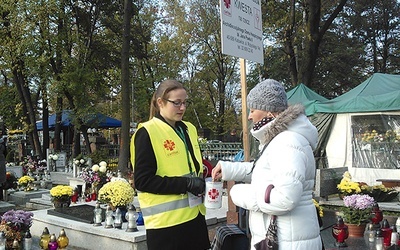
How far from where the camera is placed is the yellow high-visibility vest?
2900 mm

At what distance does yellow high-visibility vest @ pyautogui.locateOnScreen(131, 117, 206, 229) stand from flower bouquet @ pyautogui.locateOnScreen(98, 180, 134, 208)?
10.3 ft

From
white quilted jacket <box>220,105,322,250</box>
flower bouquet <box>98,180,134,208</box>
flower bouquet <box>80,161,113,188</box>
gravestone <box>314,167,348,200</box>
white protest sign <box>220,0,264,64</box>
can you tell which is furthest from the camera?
flower bouquet <box>80,161,113,188</box>

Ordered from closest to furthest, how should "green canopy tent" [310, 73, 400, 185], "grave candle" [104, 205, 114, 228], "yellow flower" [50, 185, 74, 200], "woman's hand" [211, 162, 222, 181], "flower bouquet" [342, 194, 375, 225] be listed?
"woman's hand" [211, 162, 222, 181] < "flower bouquet" [342, 194, 375, 225] < "grave candle" [104, 205, 114, 228] < "yellow flower" [50, 185, 74, 200] < "green canopy tent" [310, 73, 400, 185]

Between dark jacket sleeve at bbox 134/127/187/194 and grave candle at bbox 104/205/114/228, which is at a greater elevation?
dark jacket sleeve at bbox 134/127/187/194

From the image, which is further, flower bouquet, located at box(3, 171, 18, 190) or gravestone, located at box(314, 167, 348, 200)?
flower bouquet, located at box(3, 171, 18, 190)

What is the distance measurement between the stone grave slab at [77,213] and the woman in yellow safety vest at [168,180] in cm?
330

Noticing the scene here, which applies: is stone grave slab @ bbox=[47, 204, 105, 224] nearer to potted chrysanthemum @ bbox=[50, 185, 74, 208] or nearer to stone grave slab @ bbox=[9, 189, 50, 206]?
potted chrysanthemum @ bbox=[50, 185, 74, 208]

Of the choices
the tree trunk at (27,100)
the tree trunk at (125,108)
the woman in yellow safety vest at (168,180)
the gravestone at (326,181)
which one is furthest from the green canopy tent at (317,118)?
the tree trunk at (27,100)

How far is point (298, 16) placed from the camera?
1823cm

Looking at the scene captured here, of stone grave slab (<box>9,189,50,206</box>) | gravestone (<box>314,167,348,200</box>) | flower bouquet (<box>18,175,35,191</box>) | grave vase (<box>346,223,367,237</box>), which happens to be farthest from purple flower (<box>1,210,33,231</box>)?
flower bouquet (<box>18,175,35,191</box>)

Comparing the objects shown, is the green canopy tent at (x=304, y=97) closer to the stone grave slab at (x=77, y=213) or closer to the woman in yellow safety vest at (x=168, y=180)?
the stone grave slab at (x=77, y=213)

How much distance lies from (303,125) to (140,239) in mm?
3273

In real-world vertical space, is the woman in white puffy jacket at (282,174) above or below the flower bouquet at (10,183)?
above

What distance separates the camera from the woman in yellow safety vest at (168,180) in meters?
2.85
